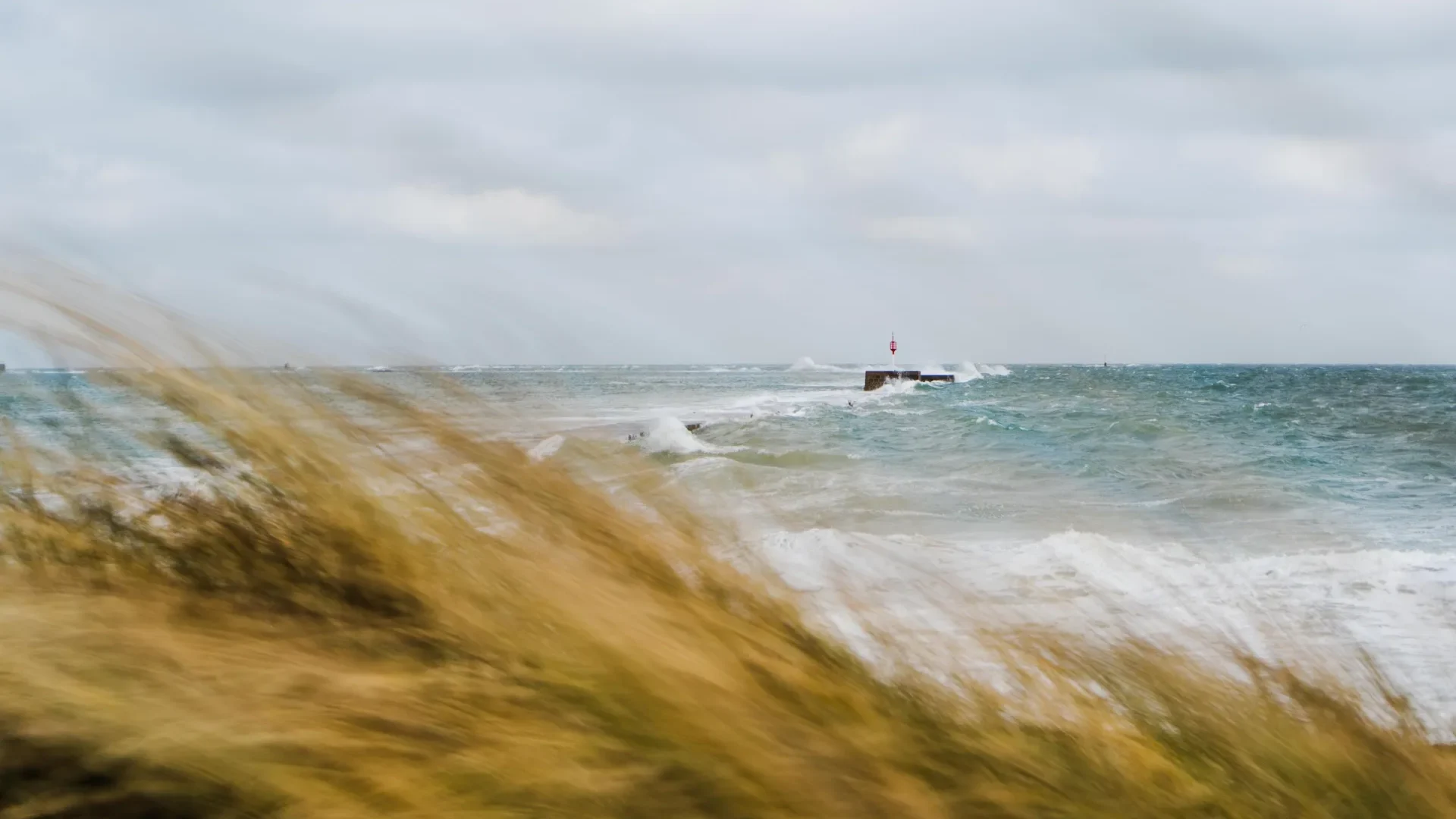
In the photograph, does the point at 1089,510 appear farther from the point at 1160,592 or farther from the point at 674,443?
the point at 674,443

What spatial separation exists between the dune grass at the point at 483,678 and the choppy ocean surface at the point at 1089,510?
0.20 meters

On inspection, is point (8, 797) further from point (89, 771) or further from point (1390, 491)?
point (1390, 491)

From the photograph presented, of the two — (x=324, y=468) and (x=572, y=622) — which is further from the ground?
(x=324, y=468)

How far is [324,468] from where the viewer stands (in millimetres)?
1381

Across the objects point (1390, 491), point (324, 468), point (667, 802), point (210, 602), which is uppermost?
point (324, 468)

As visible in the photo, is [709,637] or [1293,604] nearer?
[709,637]

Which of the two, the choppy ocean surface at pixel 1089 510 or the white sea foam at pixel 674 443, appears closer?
the choppy ocean surface at pixel 1089 510

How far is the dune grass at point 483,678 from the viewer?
92 cm

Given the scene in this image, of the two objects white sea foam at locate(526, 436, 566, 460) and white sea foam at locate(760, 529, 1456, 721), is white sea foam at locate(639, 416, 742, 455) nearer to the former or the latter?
white sea foam at locate(760, 529, 1456, 721)

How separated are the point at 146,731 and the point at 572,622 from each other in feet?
1.40

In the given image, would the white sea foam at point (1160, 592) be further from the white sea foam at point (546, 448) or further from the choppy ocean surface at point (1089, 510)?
the white sea foam at point (546, 448)

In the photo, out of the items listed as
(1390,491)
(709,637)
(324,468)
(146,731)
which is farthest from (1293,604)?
Answer: (1390,491)

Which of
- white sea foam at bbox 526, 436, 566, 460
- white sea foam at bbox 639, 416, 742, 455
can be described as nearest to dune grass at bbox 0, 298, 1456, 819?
white sea foam at bbox 526, 436, 566, 460

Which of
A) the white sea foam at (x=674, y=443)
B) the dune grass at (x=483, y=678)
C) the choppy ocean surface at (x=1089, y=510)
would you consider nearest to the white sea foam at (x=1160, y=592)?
the choppy ocean surface at (x=1089, y=510)
